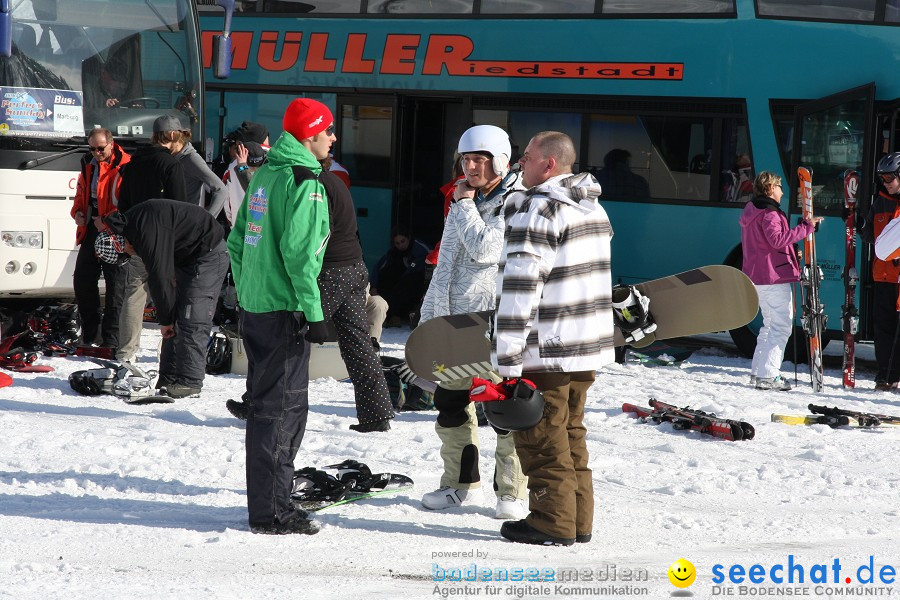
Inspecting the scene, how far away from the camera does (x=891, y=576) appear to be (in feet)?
15.3

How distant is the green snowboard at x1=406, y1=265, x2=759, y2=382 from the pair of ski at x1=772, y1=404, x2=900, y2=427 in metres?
2.36

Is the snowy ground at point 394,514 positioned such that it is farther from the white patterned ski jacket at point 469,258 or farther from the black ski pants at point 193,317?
the white patterned ski jacket at point 469,258

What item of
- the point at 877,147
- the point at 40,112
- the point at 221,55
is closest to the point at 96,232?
the point at 40,112

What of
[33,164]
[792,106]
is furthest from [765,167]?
[33,164]

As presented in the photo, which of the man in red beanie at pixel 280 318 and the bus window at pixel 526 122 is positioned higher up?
the bus window at pixel 526 122

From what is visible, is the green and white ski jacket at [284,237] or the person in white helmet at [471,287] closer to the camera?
the green and white ski jacket at [284,237]

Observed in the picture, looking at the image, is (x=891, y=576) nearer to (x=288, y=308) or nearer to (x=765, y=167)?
(x=288, y=308)

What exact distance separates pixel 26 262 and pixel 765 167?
684 centimetres

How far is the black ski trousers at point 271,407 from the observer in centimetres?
493

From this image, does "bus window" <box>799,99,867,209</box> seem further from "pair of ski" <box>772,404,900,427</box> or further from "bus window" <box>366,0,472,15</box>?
"bus window" <box>366,0,472,15</box>

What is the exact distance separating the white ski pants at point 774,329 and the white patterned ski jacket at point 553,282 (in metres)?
5.14

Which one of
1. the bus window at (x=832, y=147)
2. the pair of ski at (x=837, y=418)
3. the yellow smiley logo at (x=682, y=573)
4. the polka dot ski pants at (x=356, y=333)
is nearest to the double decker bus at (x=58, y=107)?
the polka dot ski pants at (x=356, y=333)

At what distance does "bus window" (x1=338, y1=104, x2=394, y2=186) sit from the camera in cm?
1287

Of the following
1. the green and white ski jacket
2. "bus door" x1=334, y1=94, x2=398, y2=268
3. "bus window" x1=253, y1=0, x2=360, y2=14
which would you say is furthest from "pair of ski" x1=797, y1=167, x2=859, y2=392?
the green and white ski jacket
